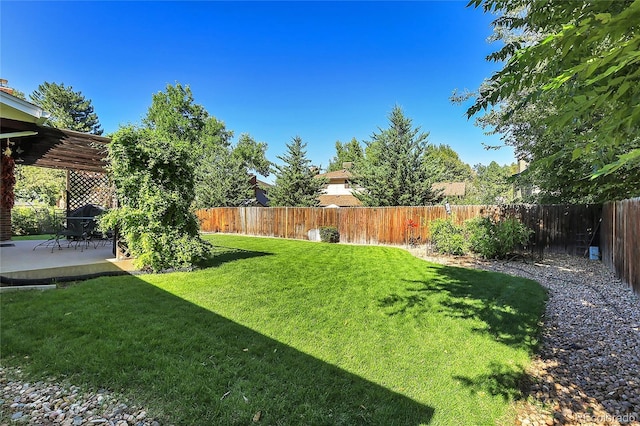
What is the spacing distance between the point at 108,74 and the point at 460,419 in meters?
19.4

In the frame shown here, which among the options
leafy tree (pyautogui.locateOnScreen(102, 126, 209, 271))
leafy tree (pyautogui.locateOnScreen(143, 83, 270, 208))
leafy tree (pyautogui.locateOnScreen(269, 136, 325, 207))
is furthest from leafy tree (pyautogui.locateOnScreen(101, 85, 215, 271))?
leafy tree (pyautogui.locateOnScreen(269, 136, 325, 207))

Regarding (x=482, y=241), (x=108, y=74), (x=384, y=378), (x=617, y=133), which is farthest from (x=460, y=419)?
(x=108, y=74)

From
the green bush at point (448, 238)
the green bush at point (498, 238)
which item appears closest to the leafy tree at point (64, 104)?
the green bush at point (448, 238)

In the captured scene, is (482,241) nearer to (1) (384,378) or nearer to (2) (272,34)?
(1) (384,378)

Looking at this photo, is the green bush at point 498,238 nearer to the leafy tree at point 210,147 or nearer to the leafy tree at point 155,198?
the leafy tree at point 155,198

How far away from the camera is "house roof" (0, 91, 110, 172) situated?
5.45m

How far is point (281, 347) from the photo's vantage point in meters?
3.30

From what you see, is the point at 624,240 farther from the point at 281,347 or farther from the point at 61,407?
the point at 61,407

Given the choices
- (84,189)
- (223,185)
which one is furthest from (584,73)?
(223,185)

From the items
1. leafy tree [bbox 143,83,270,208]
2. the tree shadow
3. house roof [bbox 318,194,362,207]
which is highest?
leafy tree [bbox 143,83,270,208]

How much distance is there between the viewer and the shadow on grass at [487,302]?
4.12 m

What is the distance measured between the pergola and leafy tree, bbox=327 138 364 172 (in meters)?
36.5

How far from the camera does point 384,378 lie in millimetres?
2859

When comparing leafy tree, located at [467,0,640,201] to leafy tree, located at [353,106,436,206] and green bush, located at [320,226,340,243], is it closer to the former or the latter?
green bush, located at [320,226,340,243]
